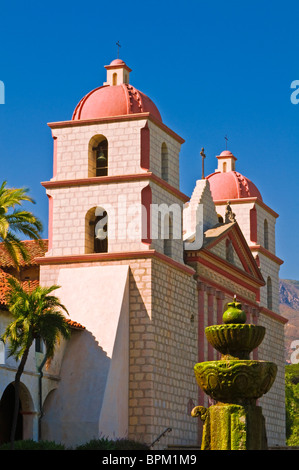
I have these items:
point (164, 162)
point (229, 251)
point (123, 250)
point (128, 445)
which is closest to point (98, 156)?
point (164, 162)

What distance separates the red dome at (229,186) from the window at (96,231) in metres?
13.6

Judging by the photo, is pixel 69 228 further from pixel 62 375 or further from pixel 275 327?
pixel 275 327

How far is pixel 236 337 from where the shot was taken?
66.9ft

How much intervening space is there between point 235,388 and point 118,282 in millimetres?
Answer: 16809

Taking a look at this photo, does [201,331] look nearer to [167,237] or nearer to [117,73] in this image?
[167,237]

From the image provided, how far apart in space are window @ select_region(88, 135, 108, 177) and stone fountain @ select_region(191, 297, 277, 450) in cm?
1886

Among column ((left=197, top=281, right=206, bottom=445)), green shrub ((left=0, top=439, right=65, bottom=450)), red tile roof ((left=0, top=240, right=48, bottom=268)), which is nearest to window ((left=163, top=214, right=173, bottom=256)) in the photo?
column ((left=197, top=281, right=206, bottom=445))

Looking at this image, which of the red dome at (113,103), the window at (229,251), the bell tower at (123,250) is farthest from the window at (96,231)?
the window at (229,251)

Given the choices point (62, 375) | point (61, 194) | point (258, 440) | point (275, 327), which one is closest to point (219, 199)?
point (275, 327)

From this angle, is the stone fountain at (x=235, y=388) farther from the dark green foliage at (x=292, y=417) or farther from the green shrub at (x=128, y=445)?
the dark green foliage at (x=292, y=417)

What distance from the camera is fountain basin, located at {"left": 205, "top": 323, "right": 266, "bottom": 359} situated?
20391mm
